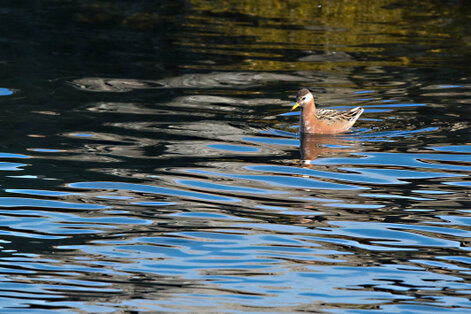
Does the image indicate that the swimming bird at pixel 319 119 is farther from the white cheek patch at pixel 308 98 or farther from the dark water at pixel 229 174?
the dark water at pixel 229 174

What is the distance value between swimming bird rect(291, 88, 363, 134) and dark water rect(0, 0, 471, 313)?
0.26 metres

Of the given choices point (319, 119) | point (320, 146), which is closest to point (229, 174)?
Answer: point (320, 146)

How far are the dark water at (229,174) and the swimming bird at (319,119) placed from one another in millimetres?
258

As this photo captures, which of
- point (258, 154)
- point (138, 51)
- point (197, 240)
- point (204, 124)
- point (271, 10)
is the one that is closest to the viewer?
point (197, 240)

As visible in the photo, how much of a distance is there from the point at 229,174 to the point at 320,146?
2.30m

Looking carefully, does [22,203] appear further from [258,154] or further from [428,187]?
[428,187]

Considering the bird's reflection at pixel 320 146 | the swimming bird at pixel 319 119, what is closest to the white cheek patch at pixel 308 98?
the swimming bird at pixel 319 119

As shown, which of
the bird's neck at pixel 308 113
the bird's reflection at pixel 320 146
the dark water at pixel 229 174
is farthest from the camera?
the bird's neck at pixel 308 113

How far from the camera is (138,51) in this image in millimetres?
22609

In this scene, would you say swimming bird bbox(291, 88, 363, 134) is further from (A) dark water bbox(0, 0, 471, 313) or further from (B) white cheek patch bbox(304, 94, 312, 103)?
(A) dark water bbox(0, 0, 471, 313)

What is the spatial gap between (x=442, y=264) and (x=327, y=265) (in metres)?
1.23

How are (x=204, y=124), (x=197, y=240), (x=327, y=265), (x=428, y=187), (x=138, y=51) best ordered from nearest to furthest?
(x=327, y=265), (x=197, y=240), (x=428, y=187), (x=204, y=124), (x=138, y=51)

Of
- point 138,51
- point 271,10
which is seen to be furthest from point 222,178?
point 271,10

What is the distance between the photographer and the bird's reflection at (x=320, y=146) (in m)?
14.2
